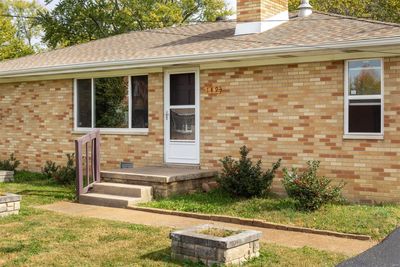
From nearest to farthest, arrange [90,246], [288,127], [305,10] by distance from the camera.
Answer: [90,246] → [288,127] → [305,10]

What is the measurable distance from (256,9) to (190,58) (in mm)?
2419

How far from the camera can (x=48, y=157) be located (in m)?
14.8

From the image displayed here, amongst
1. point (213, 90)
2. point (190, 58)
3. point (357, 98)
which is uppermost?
point (190, 58)

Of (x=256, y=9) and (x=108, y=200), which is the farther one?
(x=256, y=9)

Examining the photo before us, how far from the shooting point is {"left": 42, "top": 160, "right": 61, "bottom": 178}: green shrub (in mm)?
13531

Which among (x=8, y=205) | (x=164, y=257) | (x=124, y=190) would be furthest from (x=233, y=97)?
(x=164, y=257)

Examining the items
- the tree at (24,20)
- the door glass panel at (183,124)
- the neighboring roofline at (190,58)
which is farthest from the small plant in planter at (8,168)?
the tree at (24,20)

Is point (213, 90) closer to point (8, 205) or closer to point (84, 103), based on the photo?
point (84, 103)

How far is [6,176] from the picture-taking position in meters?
14.0

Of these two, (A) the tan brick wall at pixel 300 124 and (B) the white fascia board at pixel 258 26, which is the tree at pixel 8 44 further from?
(A) the tan brick wall at pixel 300 124

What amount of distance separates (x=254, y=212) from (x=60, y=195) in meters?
4.73

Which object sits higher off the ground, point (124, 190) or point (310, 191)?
point (310, 191)

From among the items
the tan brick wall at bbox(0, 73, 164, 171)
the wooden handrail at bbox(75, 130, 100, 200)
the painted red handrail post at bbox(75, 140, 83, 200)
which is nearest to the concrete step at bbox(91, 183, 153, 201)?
the wooden handrail at bbox(75, 130, 100, 200)

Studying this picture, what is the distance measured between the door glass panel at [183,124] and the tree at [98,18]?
905 inches
